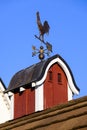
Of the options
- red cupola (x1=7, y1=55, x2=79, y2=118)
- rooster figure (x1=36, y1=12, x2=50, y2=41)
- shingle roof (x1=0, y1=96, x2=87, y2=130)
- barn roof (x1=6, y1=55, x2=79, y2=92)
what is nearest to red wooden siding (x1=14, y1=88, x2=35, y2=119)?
red cupola (x1=7, y1=55, x2=79, y2=118)

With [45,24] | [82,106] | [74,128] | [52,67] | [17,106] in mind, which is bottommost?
[74,128]

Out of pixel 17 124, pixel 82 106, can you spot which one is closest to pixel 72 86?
pixel 17 124

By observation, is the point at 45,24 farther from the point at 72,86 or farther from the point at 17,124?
the point at 17,124

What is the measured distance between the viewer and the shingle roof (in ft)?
18.3

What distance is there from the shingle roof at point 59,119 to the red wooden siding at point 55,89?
312 inches

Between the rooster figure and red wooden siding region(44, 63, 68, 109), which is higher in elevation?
the rooster figure

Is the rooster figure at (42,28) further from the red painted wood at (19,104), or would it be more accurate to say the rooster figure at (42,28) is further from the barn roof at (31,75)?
the red painted wood at (19,104)

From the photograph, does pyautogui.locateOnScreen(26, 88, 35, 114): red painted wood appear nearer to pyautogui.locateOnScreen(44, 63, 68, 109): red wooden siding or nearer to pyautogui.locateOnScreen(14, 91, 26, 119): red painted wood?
pyautogui.locateOnScreen(14, 91, 26, 119): red painted wood

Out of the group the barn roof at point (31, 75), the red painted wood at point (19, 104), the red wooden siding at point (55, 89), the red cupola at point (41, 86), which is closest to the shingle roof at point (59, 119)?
the barn roof at point (31, 75)

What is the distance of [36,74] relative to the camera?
14484mm

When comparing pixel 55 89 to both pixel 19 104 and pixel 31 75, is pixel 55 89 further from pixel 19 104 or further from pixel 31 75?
pixel 31 75

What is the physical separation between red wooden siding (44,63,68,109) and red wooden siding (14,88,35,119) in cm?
46

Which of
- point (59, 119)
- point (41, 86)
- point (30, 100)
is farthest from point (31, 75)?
point (59, 119)

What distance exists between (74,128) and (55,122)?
→ 631 millimetres
